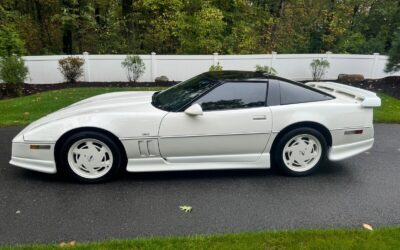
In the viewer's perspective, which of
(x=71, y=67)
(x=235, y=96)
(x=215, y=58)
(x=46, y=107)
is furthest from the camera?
(x=215, y=58)

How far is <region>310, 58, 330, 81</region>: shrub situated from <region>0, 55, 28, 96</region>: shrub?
1049 centimetres

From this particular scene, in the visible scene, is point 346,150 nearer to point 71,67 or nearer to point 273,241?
point 273,241

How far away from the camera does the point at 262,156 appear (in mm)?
4406

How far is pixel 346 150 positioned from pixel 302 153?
0.62 m

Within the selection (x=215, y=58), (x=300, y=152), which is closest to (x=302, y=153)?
(x=300, y=152)

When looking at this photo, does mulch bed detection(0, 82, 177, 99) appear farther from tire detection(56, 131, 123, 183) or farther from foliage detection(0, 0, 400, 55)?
tire detection(56, 131, 123, 183)

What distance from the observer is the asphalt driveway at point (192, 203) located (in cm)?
333

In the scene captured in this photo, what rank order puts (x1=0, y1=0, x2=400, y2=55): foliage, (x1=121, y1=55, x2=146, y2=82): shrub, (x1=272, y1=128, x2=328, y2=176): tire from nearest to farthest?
(x1=272, y1=128, x2=328, y2=176): tire → (x1=121, y1=55, x2=146, y2=82): shrub → (x1=0, y1=0, x2=400, y2=55): foliage

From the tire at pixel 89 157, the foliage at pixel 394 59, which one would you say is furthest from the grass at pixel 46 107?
the tire at pixel 89 157

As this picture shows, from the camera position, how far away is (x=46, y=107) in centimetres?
842

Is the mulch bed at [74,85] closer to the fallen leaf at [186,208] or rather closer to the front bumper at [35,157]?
the front bumper at [35,157]

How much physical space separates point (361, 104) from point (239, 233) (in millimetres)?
2562

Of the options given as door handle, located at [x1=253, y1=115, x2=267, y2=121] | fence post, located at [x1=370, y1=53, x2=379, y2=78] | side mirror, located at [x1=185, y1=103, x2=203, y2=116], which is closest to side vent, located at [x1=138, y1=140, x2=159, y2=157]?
side mirror, located at [x1=185, y1=103, x2=203, y2=116]

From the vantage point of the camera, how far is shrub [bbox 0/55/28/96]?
10320mm
